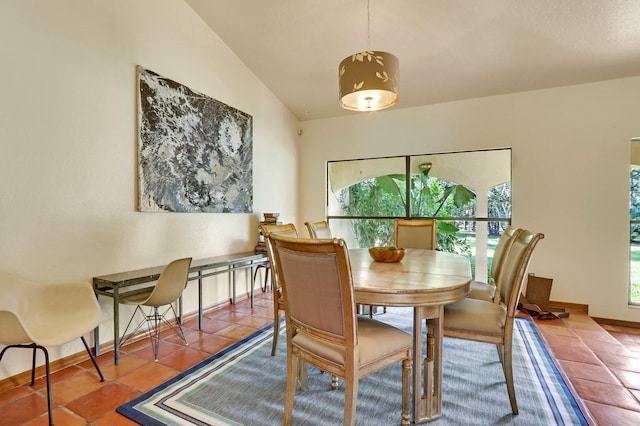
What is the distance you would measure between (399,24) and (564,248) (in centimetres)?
311

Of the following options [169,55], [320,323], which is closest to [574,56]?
[320,323]

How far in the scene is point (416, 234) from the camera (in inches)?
140

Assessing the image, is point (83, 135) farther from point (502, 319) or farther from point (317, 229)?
point (502, 319)

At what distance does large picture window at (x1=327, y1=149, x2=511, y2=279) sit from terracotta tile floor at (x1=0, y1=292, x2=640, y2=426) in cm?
137

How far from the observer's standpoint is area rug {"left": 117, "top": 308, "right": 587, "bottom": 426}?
169cm

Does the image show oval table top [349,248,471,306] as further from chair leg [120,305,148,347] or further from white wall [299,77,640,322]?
white wall [299,77,640,322]

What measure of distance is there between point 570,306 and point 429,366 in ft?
10.1

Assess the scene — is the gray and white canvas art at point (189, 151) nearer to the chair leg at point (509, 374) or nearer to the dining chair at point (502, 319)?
the dining chair at point (502, 319)

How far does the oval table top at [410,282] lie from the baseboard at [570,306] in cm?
231

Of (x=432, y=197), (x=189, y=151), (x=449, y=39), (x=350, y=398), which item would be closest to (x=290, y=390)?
Answer: (x=350, y=398)

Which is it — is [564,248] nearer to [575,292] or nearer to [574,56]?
[575,292]

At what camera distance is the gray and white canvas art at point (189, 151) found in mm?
2828

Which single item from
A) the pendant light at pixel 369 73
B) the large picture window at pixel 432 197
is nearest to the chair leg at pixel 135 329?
the pendant light at pixel 369 73

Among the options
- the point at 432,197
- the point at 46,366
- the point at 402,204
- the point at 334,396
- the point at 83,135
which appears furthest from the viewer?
the point at 402,204
